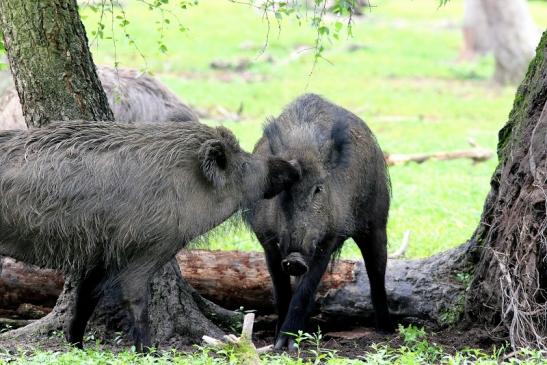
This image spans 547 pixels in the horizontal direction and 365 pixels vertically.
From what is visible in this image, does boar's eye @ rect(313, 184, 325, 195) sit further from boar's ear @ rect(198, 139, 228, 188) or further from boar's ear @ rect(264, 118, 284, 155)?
boar's ear @ rect(198, 139, 228, 188)

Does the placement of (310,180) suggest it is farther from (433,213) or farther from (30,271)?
(433,213)

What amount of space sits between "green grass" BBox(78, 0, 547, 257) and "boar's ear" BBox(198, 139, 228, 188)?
0.69m

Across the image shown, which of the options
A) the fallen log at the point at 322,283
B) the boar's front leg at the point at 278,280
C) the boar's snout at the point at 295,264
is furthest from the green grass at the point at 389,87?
the fallen log at the point at 322,283

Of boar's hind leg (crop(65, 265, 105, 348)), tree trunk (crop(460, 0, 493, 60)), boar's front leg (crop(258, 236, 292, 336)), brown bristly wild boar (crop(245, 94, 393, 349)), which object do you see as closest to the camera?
boar's hind leg (crop(65, 265, 105, 348))

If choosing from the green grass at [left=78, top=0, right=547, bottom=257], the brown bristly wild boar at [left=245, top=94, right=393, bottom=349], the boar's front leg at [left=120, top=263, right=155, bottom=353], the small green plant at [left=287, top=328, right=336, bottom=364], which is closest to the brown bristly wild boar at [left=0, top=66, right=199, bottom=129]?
the green grass at [left=78, top=0, right=547, bottom=257]

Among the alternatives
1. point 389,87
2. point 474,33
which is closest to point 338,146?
point 389,87

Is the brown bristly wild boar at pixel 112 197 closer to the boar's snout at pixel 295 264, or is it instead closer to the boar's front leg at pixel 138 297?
the boar's front leg at pixel 138 297

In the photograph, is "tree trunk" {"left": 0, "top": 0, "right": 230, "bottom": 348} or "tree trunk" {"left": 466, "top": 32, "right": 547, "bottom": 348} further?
"tree trunk" {"left": 0, "top": 0, "right": 230, "bottom": 348}

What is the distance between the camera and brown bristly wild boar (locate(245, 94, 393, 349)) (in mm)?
6961

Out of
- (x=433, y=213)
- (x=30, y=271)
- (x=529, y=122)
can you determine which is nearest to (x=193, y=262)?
(x=30, y=271)

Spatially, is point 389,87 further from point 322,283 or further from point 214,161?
point 214,161

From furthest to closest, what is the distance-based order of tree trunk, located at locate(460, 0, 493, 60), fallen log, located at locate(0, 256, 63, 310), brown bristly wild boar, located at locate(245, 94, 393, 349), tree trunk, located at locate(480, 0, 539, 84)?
tree trunk, located at locate(460, 0, 493, 60), tree trunk, located at locate(480, 0, 539, 84), fallen log, located at locate(0, 256, 63, 310), brown bristly wild boar, located at locate(245, 94, 393, 349)

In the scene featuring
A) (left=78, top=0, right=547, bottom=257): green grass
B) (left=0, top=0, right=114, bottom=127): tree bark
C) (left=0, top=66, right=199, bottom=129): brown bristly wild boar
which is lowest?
(left=78, top=0, right=547, bottom=257): green grass

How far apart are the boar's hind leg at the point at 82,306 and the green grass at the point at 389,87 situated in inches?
39.3
